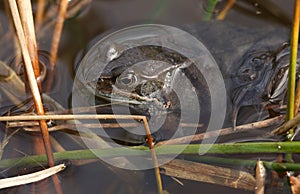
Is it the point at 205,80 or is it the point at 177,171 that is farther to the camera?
the point at 205,80

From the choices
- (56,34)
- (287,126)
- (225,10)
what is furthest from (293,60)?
(56,34)

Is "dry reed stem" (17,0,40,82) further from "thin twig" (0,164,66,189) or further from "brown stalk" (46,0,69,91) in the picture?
"thin twig" (0,164,66,189)

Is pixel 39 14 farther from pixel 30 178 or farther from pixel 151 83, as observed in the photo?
pixel 30 178

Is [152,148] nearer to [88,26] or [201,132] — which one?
[201,132]

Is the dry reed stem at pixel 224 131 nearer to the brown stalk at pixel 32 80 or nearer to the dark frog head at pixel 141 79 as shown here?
the dark frog head at pixel 141 79

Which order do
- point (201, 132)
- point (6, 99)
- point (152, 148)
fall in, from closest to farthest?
point (152, 148) → point (201, 132) → point (6, 99)

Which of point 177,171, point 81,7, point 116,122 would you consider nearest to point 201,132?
point 177,171
